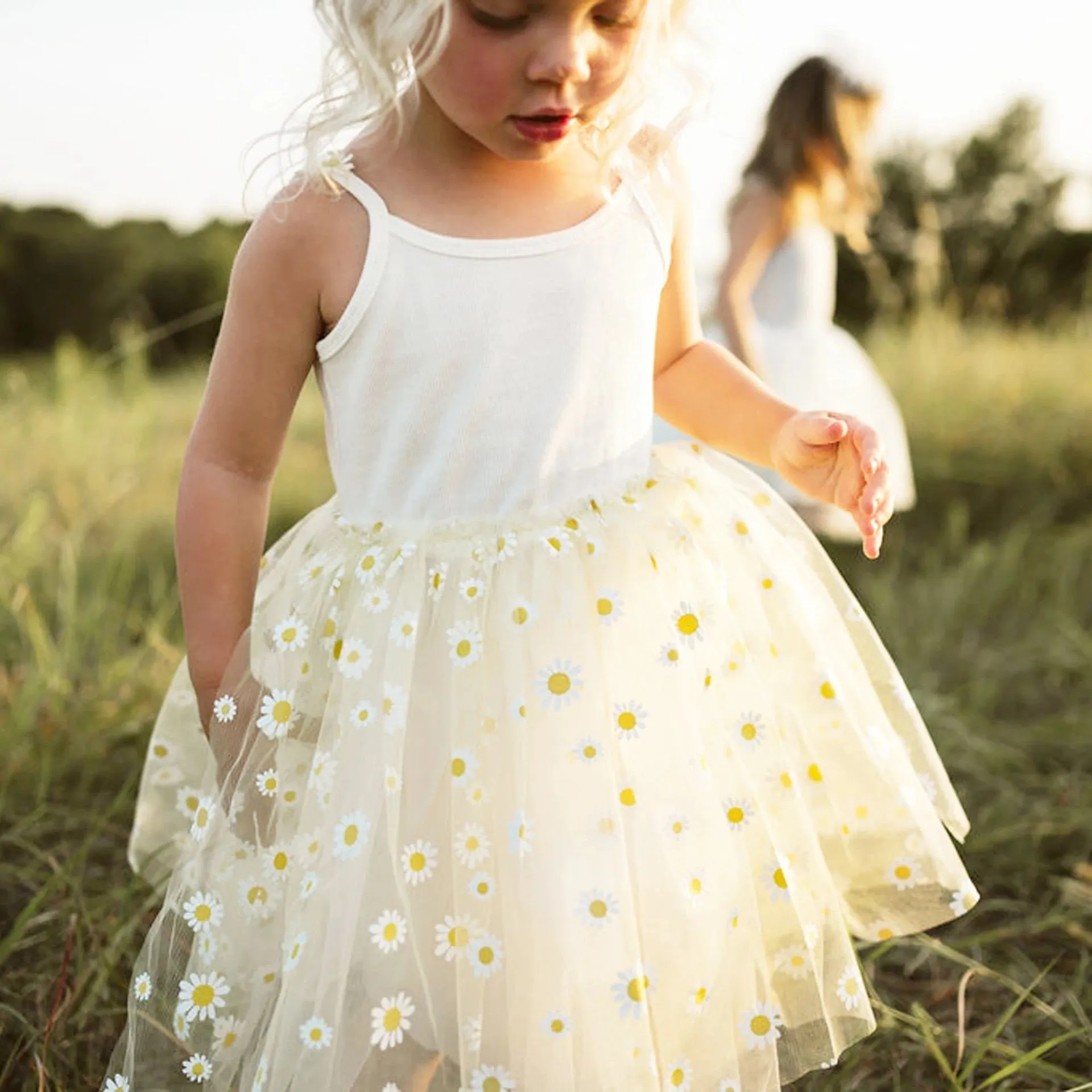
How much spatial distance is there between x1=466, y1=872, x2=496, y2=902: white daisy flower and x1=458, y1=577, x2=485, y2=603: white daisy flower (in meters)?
0.24

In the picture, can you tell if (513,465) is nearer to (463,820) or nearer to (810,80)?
(463,820)

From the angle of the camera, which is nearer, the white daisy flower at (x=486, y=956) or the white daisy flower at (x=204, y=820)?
the white daisy flower at (x=486, y=956)

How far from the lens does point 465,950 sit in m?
1.10

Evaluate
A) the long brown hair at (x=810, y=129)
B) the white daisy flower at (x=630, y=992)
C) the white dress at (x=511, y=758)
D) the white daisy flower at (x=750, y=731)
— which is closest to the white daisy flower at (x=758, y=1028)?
the white dress at (x=511, y=758)

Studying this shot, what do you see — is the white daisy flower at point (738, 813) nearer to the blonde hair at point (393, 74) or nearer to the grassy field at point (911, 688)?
the grassy field at point (911, 688)

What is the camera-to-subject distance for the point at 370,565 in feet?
3.91

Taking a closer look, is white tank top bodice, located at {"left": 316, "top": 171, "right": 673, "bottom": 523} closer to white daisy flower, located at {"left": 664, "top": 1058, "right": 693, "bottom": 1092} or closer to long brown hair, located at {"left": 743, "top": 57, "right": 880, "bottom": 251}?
white daisy flower, located at {"left": 664, "top": 1058, "right": 693, "bottom": 1092}

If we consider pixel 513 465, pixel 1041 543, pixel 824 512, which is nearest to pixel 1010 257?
pixel 1041 543

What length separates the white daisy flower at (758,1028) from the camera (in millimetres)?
1155

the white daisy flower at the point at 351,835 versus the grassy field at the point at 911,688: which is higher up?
the white daisy flower at the point at 351,835

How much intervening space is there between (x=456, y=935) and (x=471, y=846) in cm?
8

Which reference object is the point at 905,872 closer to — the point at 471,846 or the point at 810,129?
the point at 471,846

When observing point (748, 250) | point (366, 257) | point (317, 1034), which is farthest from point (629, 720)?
point (748, 250)

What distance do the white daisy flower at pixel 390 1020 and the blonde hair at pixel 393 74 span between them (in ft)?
2.38
